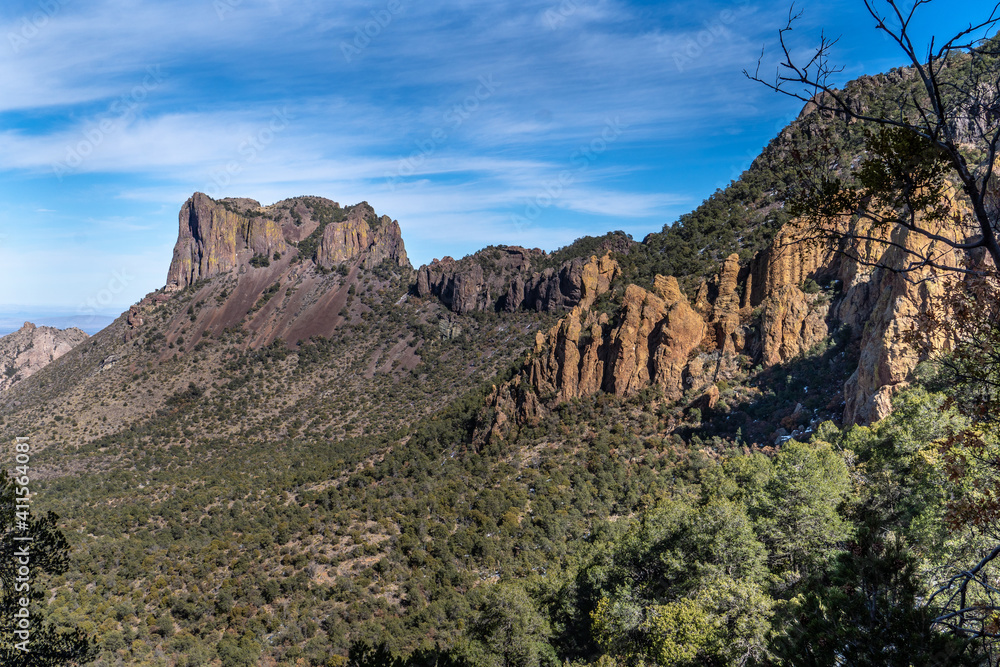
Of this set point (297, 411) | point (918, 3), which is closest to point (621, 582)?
point (918, 3)

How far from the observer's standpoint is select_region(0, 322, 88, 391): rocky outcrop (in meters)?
169

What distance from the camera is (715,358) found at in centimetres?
4425

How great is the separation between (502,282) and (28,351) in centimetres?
18728

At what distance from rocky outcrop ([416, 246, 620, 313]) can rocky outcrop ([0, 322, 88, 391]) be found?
153 meters

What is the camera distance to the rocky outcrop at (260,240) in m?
136

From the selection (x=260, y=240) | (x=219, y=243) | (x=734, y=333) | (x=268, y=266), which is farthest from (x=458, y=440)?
(x=219, y=243)

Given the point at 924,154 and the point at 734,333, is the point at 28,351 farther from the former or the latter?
the point at 924,154

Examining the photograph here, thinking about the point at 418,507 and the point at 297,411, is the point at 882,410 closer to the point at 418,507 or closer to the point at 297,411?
the point at 418,507

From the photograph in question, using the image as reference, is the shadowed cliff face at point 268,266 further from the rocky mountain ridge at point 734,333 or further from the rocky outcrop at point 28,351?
the rocky outcrop at point 28,351

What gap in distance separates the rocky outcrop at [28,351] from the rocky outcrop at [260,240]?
3039 inches

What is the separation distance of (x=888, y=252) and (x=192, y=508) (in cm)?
6850

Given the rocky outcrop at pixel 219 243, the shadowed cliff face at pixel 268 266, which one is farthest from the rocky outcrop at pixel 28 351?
the shadowed cliff face at pixel 268 266

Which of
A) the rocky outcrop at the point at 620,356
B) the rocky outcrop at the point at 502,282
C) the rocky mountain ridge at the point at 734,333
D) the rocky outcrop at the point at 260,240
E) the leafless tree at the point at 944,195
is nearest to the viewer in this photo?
the leafless tree at the point at 944,195

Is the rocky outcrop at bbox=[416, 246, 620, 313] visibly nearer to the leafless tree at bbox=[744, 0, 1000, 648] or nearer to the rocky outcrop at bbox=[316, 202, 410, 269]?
the rocky outcrop at bbox=[316, 202, 410, 269]
